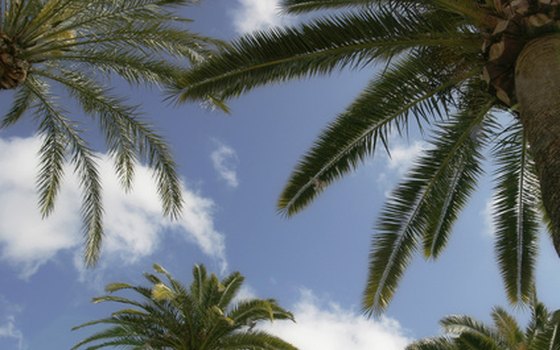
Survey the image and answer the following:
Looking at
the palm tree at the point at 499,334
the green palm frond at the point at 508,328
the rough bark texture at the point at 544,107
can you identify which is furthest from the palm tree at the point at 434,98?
the green palm frond at the point at 508,328

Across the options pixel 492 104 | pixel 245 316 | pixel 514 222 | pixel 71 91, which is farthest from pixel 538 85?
pixel 245 316

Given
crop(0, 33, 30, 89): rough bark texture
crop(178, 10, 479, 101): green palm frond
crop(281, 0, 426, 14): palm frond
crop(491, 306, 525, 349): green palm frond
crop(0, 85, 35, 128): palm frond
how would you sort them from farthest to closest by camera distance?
crop(491, 306, 525, 349): green palm frond → crop(0, 85, 35, 128): palm frond → crop(0, 33, 30, 89): rough bark texture → crop(281, 0, 426, 14): palm frond → crop(178, 10, 479, 101): green palm frond

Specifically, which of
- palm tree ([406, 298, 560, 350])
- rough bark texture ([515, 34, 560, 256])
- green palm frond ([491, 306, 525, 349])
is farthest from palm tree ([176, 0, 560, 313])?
green palm frond ([491, 306, 525, 349])

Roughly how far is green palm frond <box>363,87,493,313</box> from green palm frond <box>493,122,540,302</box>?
1.36 feet

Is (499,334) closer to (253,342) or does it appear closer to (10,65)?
(253,342)

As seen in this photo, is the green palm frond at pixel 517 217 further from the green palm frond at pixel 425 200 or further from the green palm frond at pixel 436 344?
the green palm frond at pixel 436 344

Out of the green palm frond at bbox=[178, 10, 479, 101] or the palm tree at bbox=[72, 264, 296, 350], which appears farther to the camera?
the palm tree at bbox=[72, 264, 296, 350]

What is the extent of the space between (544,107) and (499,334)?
12177 mm

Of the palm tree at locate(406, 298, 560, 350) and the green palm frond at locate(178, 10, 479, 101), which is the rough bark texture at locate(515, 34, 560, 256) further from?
the palm tree at locate(406, 298, 560, 350)

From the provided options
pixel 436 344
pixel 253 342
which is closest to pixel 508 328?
pixel 436 344

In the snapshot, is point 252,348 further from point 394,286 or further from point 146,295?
point 394,286

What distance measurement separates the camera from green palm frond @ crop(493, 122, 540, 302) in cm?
859

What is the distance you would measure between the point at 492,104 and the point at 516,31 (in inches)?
62.6

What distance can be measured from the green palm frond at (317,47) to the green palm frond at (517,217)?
204 centimetres
